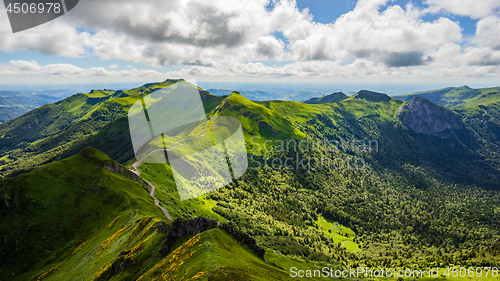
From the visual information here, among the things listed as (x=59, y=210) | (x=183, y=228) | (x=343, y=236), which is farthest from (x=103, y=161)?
(x=343, y=236)

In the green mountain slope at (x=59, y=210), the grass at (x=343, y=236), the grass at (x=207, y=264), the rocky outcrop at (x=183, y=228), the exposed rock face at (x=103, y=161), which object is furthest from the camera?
the grass at (x=343, y=236)

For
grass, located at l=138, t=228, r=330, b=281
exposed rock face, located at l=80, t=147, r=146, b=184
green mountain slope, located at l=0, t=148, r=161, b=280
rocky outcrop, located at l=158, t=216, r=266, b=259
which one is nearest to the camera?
grass, located at l=138, t=228, r=330, b=281

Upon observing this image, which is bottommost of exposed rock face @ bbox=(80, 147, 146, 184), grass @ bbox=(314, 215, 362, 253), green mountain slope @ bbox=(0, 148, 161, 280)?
grass @ bbox=(314, 215, 362, 253)

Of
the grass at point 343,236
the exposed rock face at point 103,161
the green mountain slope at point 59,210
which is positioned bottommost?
the grass at point 343,236

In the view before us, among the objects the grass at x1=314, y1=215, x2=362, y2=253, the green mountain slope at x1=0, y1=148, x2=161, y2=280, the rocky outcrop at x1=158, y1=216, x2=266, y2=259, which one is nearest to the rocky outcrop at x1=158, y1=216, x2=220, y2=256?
the rocky outcrop at x1=158, y1=216, x2=266, y2=259

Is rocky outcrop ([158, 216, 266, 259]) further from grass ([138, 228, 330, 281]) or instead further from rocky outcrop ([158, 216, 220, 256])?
grass ([138, 228, 330, 281])

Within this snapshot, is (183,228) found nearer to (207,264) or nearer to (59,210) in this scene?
(207,264)

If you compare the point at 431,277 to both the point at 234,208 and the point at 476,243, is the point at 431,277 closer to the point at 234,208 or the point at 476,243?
the point at 234,208

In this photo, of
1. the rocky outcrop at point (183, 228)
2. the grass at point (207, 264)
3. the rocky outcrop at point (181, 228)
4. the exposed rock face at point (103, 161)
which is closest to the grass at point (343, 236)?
the rocky outcrop at point (181, 228)

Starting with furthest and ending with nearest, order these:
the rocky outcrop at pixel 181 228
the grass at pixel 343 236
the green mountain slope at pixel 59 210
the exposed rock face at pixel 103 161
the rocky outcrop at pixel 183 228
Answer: the grass at pixel 343 236, the exposed rock face at pixel 103 161, the green mountain slope at pixel 59 210, the rocky outcrop at pixel 183 228, the rocky outcrop at pixel 181 228

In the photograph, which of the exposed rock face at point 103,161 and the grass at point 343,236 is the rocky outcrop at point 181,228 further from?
the grass at point 343,236

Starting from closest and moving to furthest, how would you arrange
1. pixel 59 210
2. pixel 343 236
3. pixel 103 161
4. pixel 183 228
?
pixel 183 228, pixel 59 210, pixel 103 161, pixel 343 236
